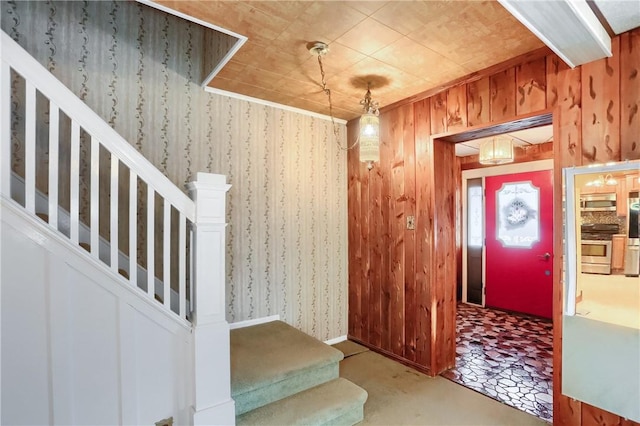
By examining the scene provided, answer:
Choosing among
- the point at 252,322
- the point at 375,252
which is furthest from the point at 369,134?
the point at 252,322

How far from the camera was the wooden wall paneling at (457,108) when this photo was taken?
263 centimetres

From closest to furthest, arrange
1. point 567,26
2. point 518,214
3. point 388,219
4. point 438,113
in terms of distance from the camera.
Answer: point 567,26
point 438,113
point 388,219
point 518,214

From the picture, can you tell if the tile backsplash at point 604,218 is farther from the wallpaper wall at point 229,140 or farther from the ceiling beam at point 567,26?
the wallpaper wall at point 229,140

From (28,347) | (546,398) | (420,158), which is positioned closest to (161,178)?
(28,347)

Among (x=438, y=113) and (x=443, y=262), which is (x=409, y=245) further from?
(x=438, y=113)

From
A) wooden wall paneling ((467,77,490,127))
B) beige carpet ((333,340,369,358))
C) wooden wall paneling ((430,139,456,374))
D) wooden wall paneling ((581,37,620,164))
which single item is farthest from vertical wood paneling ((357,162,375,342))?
wooden wall paneling ((581,37,620,164))

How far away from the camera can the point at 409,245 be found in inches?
120

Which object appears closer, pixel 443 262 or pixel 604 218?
pixel 604 218

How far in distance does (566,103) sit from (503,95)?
1.40 ft

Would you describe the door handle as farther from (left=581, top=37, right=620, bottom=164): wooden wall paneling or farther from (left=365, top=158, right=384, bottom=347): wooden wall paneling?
(left=581, top=37, right=620, bottom=164): wooden wall paneling

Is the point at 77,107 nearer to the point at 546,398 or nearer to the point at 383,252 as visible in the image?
the point at 383,252

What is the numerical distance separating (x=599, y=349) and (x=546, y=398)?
3.08ft

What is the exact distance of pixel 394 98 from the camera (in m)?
3.03

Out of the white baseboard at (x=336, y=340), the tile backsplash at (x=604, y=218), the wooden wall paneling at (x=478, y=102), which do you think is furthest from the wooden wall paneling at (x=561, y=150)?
the white baseboard at (x=336, y=340)
